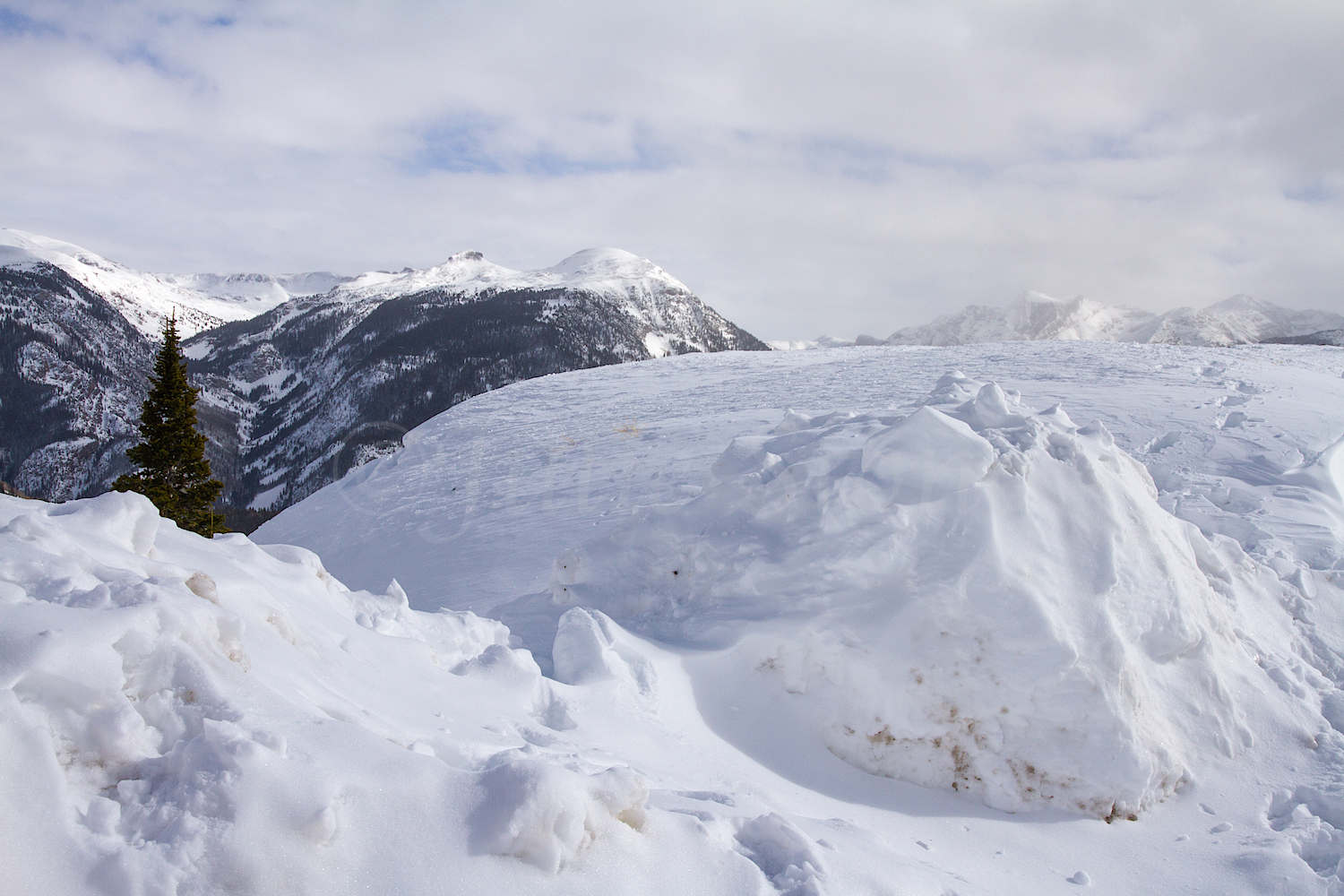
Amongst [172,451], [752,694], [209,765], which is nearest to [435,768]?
[209,765]

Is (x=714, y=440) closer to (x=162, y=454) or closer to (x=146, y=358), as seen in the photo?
(x=162, y=454)

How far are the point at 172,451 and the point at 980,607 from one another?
2175 cm

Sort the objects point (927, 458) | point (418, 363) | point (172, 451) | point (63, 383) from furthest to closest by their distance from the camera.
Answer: point (63, 383)
point (418, 363)
point (172, 451)
point (927, 458)

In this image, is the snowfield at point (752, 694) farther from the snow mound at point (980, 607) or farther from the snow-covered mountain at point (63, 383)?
the snow-covered mountain at point (63, 383)

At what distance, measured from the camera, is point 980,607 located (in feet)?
17.5

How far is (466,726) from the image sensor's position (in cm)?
396

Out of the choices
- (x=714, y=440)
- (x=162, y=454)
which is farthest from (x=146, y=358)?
(x=714, y=440)

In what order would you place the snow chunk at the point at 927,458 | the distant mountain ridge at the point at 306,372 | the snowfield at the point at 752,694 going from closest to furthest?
the snowfield at the point at 752,694, the snow chunk at the point at 927,458, the distant mountain ridge at the point at 306,372

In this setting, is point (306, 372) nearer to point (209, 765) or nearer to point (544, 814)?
point (209, 765)

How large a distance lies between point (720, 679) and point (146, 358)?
232 metres

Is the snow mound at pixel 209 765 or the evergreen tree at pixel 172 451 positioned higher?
the snow mound at pixel 209 765

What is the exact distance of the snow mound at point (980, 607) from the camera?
16.9 feet

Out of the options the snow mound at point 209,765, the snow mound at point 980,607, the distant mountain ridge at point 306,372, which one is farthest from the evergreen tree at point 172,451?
the distant mountain ridge at point 306,372

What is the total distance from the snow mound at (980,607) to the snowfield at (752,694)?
0.02 m
